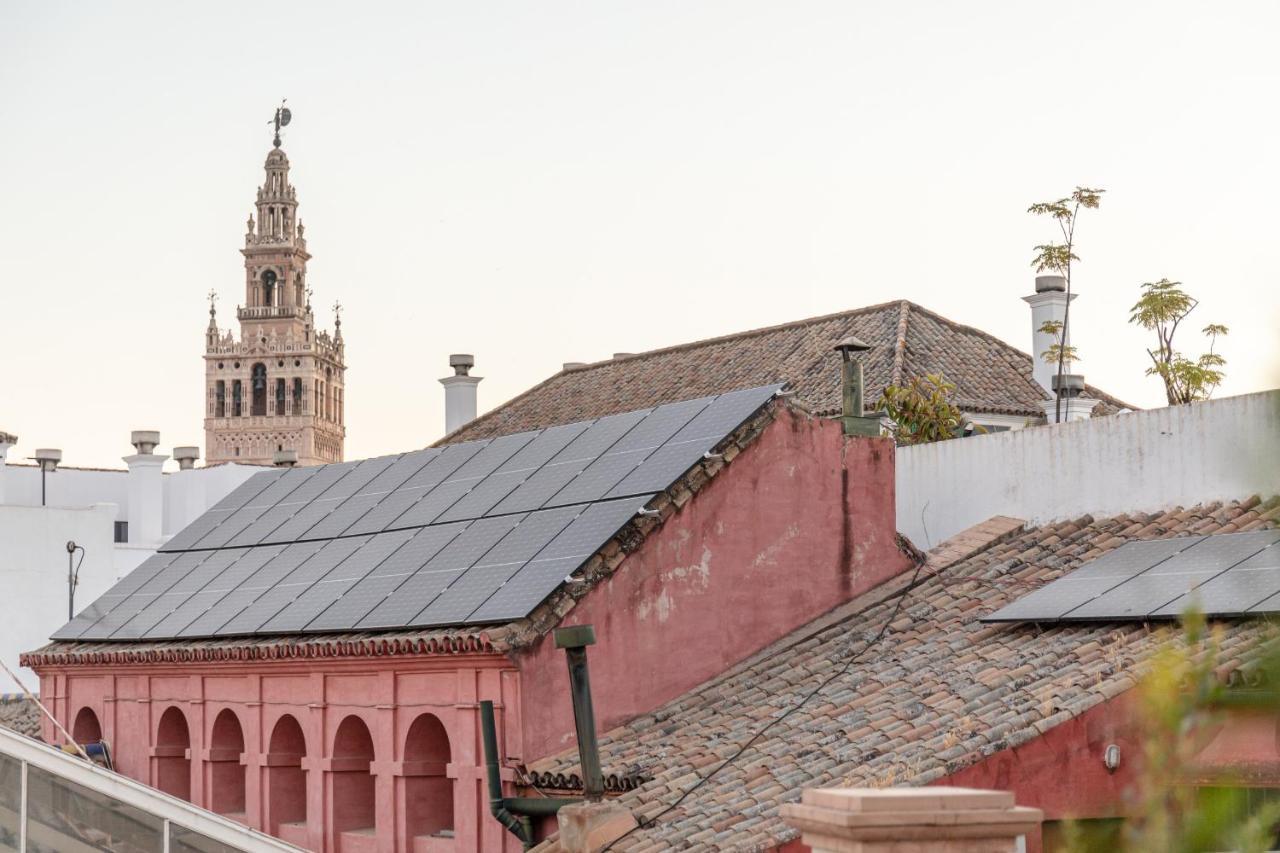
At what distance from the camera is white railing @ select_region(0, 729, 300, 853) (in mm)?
17578

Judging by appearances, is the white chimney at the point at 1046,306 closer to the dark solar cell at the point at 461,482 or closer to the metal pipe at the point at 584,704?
the dark solar cell at the point at 461,482

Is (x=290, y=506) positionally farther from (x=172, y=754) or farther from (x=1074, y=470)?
(x=1074, y=470)

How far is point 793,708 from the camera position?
16891mm

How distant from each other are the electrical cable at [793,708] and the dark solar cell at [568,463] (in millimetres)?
3483

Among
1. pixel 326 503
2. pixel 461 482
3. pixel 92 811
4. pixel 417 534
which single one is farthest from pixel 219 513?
pixel 92 811

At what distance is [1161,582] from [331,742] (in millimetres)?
8619

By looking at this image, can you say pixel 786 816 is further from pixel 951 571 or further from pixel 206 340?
pixel 206 340

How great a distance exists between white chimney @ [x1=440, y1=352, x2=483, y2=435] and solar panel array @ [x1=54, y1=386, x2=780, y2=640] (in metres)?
13.8

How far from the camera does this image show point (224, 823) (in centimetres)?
1766

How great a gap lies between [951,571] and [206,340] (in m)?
133

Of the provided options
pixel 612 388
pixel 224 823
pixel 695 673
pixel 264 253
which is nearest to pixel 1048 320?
pixel 612 388

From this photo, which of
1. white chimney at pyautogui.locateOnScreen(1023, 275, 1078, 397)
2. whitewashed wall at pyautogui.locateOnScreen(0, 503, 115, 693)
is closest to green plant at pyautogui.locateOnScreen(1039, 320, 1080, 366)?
white chimney at pyautogui.locateOnScreen(1023, 275, 1078, 397)

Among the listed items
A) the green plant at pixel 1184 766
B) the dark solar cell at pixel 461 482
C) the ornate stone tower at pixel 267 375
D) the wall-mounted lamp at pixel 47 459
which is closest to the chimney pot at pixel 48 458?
the wall-mounted lamp at pixel 47 459

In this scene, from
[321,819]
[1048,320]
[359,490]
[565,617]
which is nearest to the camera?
[565,617]
